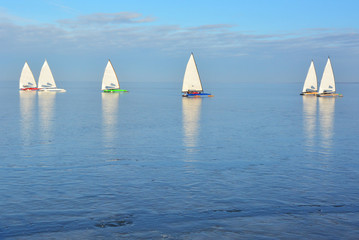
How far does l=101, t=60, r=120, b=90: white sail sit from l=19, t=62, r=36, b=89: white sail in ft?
99.5

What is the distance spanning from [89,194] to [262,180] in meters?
9.73

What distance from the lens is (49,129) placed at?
4938 cm

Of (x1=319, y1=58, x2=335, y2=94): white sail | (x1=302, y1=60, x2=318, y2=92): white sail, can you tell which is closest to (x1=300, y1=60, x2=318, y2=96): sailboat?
(x1=302, y1=60, x2=318, y2=92): white sail

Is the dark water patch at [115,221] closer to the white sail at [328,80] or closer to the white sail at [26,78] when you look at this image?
the white sail at [328,80]

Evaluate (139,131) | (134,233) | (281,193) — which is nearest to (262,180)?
(281,193)

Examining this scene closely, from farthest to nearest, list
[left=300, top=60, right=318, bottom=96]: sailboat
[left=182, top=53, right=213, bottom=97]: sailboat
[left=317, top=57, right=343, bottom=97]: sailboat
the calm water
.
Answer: [left=300, top=60, right=318, bottom=96]: sailboat, [left=317, top=57, right=343, bottom=97]: sailboat, [left=182, top=53, right=213, bottom=97]: sailboat, the calm water

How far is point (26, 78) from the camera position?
536ft

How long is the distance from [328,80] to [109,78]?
73.6 metres

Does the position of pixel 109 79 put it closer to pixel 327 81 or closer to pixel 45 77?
pixel 45 77

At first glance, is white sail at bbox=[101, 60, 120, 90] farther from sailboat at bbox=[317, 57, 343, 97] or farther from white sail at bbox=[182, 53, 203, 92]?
sailboat at bbox=[317, 57, 343, 97]

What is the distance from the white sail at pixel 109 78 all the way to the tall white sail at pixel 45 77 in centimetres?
2054

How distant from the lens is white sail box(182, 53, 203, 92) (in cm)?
11644

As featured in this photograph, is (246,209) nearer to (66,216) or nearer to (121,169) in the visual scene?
(66,216)

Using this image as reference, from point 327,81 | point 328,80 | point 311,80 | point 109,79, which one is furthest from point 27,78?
point 328,80
